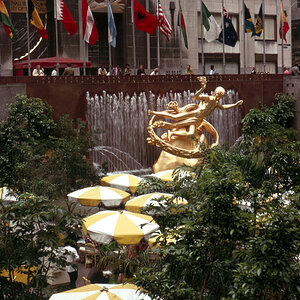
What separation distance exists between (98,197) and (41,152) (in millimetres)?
3696

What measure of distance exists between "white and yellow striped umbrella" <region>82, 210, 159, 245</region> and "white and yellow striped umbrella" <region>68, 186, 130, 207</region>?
3.25 metres

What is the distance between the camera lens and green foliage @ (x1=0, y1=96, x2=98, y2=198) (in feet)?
55.0

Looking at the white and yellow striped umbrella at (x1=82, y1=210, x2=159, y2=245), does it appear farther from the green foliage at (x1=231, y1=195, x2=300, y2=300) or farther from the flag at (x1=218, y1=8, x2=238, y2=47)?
the flag at (x1=218, y1=8, x2=238, y2=47)

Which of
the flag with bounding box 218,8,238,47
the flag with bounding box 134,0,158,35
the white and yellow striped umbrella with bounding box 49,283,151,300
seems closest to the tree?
the white and yellow striped umbrella with bounding box 49,283,151,300

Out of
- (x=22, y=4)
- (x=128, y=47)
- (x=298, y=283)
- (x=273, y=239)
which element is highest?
(x=22, y=4)

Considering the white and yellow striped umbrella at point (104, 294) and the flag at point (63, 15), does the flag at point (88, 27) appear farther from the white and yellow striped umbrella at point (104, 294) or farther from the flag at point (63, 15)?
the white and yellow striped umbrella at point (104, 294)

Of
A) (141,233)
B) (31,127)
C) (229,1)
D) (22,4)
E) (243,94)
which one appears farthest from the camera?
(229,1)

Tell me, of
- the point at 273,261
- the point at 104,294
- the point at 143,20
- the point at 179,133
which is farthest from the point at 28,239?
the point at 143,20

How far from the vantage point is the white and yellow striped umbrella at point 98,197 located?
1850cm

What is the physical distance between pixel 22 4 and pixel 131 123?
13.9 m

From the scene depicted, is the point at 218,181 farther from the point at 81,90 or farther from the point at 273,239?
the point at 81,90

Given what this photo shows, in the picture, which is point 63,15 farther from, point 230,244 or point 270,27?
point 270,27

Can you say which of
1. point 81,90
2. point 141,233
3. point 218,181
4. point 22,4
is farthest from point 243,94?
point 218,181

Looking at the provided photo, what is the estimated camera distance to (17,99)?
23375mm
